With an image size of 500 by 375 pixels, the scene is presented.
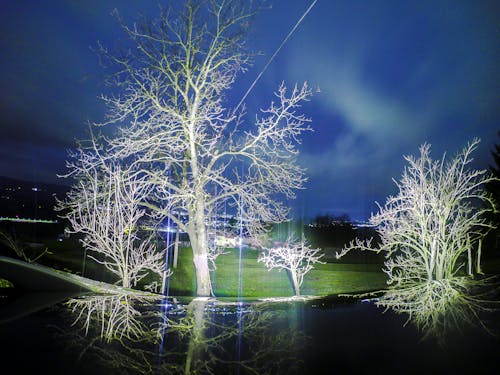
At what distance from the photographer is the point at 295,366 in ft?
8.31

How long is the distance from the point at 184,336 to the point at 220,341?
1.23 feet

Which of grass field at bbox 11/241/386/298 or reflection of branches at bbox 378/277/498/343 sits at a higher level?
reflection of branches at bbox 378/277/498/343

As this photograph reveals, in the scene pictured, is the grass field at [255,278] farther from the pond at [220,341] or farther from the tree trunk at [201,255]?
the pond at [220,341]

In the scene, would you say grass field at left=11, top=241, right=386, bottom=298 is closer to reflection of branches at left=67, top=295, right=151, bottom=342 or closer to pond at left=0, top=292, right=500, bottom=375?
reflection of branches at left=67, top=295, right=151, bottom=342

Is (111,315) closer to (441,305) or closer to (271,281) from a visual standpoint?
(441,305)

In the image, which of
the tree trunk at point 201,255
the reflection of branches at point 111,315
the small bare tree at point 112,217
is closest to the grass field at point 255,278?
the tree trunk at point 201,255

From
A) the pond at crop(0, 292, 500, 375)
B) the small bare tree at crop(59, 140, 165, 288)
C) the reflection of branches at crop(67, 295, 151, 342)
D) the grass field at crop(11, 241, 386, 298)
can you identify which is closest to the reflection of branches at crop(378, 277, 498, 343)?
the pond at crop(0, 292, 500, 375)

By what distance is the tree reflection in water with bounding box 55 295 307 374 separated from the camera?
2541mm

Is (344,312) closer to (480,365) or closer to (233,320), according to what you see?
(233,320)

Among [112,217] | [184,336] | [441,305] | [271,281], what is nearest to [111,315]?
[184,336]

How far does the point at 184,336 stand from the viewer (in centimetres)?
317

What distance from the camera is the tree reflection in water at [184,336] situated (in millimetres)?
2541

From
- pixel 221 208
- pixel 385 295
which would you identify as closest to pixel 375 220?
pixel 221 208

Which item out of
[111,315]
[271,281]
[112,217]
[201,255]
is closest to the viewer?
[111,315]
